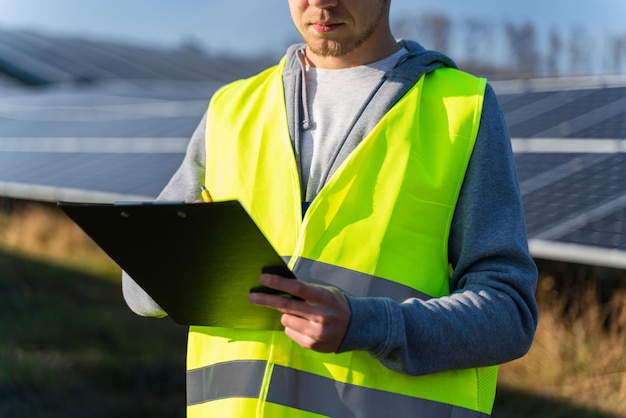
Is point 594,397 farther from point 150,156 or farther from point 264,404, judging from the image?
point 150,156

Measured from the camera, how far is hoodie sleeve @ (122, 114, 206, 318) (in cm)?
220

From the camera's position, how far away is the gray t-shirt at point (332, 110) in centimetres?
207

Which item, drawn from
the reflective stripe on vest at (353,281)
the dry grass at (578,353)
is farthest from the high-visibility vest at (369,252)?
the dry grass at (578,353)

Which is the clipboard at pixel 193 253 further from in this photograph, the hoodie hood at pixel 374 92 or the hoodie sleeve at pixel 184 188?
the hoodie hood at pixel 374 92

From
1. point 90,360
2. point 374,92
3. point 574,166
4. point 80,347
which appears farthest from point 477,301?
point 80,347

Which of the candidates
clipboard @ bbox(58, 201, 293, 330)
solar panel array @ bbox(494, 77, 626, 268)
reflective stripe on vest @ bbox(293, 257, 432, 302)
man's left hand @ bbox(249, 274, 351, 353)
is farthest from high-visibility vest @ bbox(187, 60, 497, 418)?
solar panel array @ bbox(494, 77, 626, 268)

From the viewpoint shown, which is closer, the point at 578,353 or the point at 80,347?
the point at 578,353

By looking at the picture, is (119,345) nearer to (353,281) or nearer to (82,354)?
(82,354)

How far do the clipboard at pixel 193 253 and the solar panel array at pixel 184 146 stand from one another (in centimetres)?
244

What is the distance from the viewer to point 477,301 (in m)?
1.83

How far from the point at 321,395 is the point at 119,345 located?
202 inches

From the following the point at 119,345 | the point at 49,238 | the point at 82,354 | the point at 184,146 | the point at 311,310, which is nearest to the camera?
the point at 311,310

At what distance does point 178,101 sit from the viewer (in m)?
11.3

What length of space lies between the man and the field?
10.1ft
